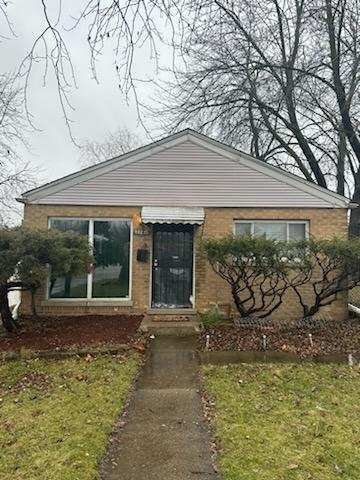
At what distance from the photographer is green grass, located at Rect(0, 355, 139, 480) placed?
3840 millimetres

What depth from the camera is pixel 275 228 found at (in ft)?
37.9

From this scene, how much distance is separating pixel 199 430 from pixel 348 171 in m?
21.2

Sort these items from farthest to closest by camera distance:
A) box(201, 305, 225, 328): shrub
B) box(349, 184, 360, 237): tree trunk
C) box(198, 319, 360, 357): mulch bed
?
box(349, 184, 360, 237): tree trunk → box(201, 305, 225, 328): shrub → box(198, 319, 360, 357): mulch bed

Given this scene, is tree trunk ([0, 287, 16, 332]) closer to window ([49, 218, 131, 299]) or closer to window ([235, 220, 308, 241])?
window ([49, 218, 131, 299])

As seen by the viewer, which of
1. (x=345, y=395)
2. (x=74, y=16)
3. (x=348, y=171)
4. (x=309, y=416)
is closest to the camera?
(x=74, y=16)

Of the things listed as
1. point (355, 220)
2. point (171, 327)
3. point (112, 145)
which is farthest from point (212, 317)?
point (112, 145)

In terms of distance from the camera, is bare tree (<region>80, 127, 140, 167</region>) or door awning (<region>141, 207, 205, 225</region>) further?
bare tree (<region>80, 127, 140, 167</region>)

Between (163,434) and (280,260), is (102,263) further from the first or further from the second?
(163,434)

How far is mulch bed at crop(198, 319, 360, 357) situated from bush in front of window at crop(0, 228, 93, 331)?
3.38m

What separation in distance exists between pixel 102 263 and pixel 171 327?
3.04 meters

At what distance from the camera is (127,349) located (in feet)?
25.7

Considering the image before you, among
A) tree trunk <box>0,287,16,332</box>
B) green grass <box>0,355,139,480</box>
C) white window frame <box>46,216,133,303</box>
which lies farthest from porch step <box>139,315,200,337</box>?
tree trunk <box>0,287,16,332</box>

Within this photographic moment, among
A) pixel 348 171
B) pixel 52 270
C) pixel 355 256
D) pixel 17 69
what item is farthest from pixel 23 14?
pixel 348 171

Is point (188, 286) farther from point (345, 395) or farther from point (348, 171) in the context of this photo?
point (348, 171)
